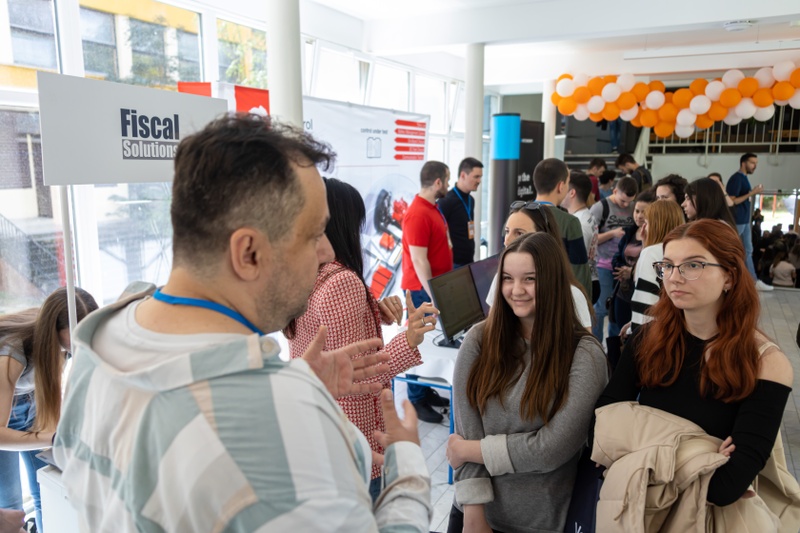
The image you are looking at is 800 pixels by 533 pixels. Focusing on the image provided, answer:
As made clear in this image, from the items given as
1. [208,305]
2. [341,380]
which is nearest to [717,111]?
[341,380]

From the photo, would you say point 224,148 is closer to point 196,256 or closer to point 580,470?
point 196,256

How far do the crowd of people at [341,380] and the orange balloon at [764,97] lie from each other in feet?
17.1

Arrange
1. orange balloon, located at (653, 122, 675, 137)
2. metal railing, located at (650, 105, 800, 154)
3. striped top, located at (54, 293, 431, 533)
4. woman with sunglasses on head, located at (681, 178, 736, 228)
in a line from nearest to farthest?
striped top, located at (54, 293, 431, 533), woman with sunglasses on head, located at (681, 178, 736, 228), orange balloon, located at (653, 122, 675, 137), metal railing, located at (650, 105, 800, 154)

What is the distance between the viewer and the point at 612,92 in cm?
789

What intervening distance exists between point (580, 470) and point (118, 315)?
1363mm

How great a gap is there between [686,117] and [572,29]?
9.51ft

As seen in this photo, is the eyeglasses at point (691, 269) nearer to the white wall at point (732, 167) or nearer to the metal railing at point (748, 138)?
the white wall at point (732, 167)

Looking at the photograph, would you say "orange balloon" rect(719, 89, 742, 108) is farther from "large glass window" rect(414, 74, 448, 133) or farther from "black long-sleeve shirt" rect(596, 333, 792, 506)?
"black long-sleeve shirt" rect(596, 333, 792, 506)

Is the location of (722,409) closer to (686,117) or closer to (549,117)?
(686,117)

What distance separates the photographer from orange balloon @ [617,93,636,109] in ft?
26.0

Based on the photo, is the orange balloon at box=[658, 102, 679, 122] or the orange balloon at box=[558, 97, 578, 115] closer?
the orange balloon at box=[658, 102, 679, 122]

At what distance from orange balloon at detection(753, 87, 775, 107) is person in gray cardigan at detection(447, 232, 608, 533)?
24.1 feet

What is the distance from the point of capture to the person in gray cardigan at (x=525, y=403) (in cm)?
154

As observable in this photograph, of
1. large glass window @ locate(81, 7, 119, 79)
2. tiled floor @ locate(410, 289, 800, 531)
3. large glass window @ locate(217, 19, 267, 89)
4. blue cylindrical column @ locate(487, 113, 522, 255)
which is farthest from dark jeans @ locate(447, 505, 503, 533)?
blue cylindrical column @ locate(487, 113, 522, 255)
